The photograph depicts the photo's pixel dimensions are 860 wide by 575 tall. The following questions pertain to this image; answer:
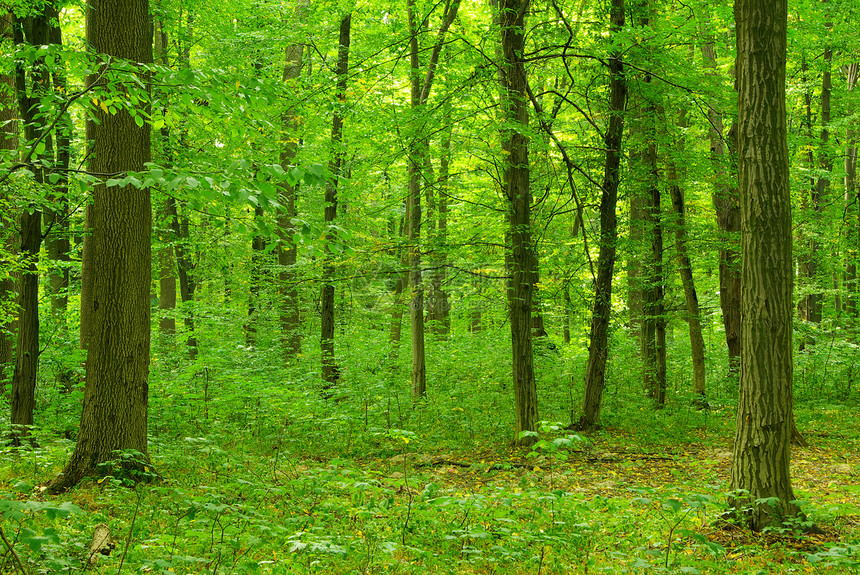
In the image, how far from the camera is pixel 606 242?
9.99m

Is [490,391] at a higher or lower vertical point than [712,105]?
lower

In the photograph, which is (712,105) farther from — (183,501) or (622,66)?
(183,501)

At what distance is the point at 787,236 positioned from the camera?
5.25 m

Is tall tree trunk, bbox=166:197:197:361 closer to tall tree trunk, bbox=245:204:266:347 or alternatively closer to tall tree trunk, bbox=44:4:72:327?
tall tree trunk, bbox=245:204:266:347

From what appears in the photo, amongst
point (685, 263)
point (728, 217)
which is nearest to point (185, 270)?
point (685, 263)

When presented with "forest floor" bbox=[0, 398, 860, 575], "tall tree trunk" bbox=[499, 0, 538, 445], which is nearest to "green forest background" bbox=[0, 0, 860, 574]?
"forest floor" bbox=[0, 398, 860, 575]

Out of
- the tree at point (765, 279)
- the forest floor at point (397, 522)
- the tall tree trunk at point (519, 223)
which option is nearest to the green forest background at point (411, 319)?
the forest floor at point (397, 522)

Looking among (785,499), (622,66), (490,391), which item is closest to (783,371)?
(785,499)

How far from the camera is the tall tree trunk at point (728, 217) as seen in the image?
10.2 metres

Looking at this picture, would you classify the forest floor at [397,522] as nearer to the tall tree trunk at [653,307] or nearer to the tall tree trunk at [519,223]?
the tall tree trunk at [519,223]

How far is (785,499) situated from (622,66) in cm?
723

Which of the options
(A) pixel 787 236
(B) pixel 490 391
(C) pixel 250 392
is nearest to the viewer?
(A) pixel 787 236

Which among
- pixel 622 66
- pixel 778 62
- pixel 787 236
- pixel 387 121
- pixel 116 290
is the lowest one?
pixel 116 290

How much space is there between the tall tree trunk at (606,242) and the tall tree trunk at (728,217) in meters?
1.64
